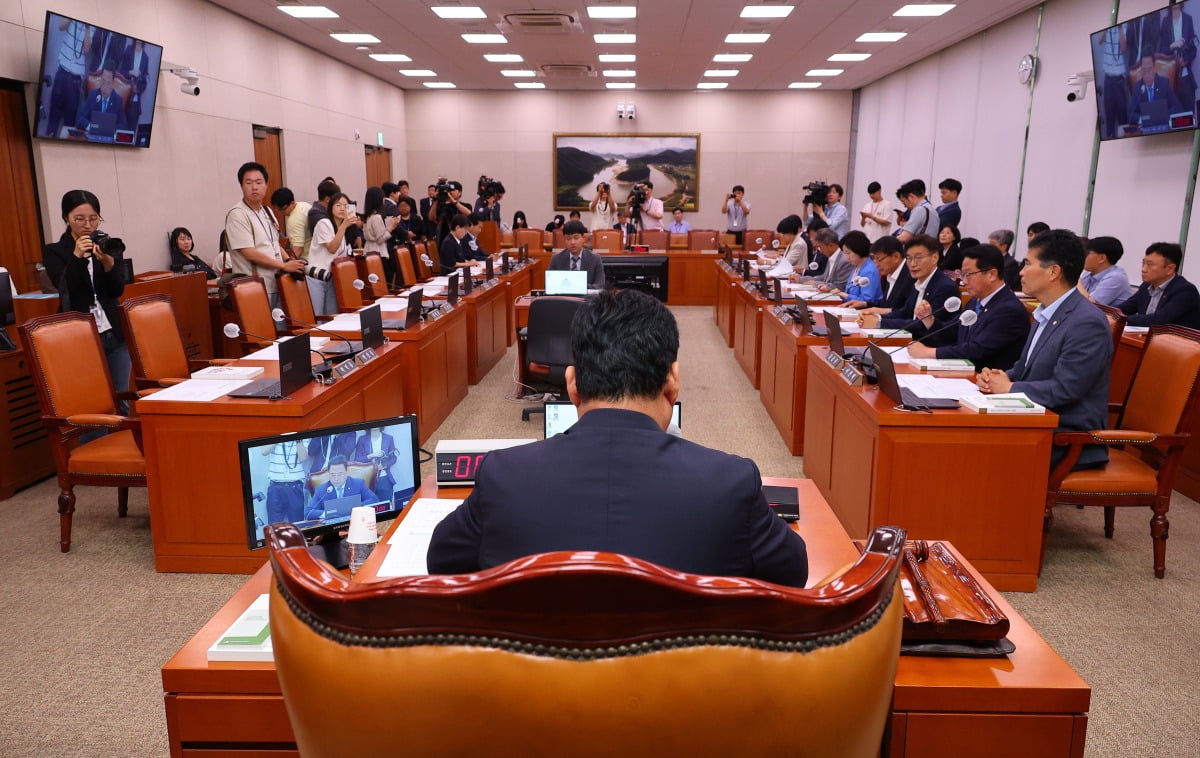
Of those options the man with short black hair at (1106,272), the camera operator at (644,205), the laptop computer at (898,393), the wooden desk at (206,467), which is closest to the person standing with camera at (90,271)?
the wooden desk at (206,467)

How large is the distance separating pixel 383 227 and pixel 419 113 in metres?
7.67

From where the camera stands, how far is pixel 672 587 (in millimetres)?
700

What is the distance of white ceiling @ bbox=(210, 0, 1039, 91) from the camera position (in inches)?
303

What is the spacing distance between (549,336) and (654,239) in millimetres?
6901

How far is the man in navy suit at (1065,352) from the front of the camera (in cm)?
303

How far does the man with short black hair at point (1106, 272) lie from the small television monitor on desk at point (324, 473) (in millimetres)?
5170

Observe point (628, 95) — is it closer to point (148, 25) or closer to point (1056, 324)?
point (148, 25)

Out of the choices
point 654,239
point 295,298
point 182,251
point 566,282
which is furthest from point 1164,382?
point 654,239

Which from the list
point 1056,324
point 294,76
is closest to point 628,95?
point 294,76

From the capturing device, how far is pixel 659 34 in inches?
358

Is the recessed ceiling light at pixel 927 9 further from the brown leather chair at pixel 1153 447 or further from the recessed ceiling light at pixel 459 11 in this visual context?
the brown leather chair at pixel 1153 447

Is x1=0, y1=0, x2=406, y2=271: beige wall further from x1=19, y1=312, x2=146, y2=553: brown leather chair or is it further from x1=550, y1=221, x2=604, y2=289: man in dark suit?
x1=550, y1=221, x2=604, y2=289: man in dark suit

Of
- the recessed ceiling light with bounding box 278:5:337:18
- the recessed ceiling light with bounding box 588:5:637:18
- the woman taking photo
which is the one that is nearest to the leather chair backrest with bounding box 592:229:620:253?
the recessed ceiling light with bounding box 588:5:637:18

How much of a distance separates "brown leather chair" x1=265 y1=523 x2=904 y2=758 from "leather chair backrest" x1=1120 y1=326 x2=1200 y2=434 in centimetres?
303
